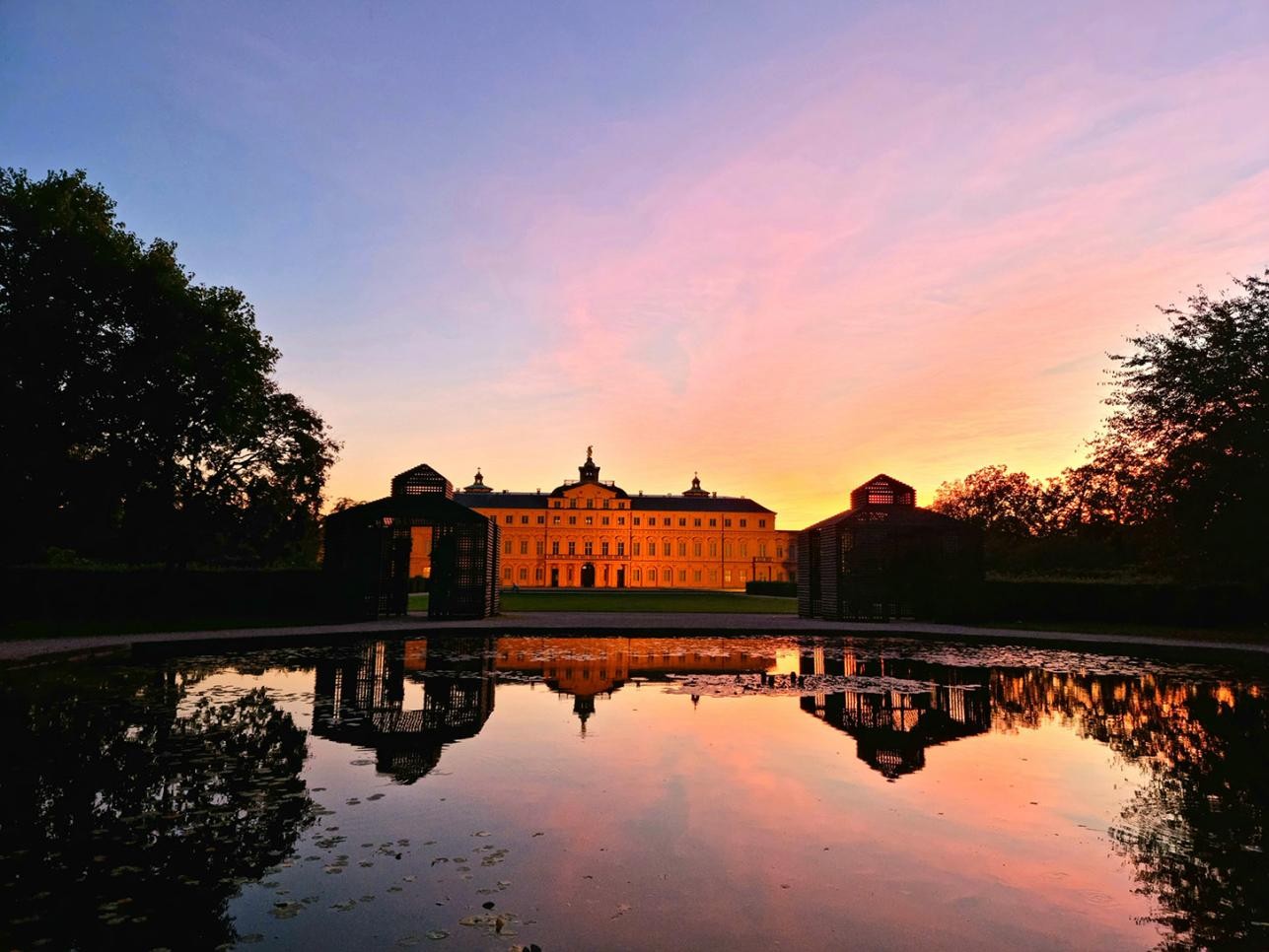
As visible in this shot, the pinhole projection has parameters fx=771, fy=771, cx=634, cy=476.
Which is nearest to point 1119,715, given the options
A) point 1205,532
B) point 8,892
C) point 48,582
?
point 8,892

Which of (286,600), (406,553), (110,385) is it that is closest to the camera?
(110,385)

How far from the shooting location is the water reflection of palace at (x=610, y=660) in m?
14.3

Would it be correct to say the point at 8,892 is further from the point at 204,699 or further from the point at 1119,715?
the point at 1119,715

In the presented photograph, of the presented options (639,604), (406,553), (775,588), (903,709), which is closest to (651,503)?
(775,588)

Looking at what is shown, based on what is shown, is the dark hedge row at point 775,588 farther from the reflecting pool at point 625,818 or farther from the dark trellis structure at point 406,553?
the reflecting pool at point 625,818

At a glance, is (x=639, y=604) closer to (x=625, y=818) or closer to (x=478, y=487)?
(x=625, y=818)

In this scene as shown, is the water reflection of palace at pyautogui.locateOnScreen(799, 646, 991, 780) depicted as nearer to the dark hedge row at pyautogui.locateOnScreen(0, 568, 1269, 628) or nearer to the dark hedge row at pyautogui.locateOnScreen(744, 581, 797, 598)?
the dark hedge row at pyautogui.locateOnScreen(0, 568, 1269, 628)

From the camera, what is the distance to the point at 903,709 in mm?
11812

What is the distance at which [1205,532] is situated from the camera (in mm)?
28609

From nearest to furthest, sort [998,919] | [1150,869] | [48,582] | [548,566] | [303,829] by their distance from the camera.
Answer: [998,919] < [1150,869] < [303,829] < [48,582] < [548,566]

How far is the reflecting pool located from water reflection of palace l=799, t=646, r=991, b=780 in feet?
0.27

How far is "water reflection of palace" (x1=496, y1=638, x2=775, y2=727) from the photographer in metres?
14.3

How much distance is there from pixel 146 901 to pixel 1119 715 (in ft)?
40.5

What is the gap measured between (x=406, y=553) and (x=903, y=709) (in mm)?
23635
